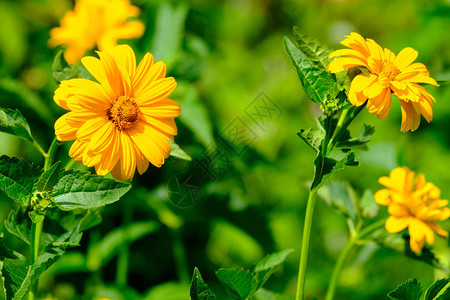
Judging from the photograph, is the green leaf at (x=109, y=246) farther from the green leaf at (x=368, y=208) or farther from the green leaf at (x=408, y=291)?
the green leaf at (x=408, y=291)

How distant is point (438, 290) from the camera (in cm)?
85

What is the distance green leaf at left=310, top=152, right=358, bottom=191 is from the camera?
0.79 metres

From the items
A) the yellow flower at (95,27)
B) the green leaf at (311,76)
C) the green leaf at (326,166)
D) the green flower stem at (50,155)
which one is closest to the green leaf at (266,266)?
the green leaf at (326,166)

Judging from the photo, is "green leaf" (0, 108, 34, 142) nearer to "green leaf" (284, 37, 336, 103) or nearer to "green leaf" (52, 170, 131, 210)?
"green leaf" (52, 170, 131, 210)

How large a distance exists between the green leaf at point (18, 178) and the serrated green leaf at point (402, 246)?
0.73 metres

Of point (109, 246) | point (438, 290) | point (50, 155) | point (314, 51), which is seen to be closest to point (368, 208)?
point (438, 290)

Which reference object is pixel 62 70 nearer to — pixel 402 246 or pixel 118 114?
pixel 118 114

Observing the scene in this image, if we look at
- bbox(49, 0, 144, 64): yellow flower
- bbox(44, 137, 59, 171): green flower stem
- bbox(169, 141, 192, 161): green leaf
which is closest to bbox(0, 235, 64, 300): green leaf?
bbox(44, 137, 59, 171): green flower stem

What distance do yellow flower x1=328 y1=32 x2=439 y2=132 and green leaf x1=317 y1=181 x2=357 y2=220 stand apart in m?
0.34

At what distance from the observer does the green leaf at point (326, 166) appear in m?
0.79

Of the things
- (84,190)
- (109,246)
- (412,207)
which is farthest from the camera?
(109,246)

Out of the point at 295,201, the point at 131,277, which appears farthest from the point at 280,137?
the point at 131,277

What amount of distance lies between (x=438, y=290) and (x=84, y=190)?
0.62 m

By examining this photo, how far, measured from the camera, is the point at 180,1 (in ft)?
6.39
